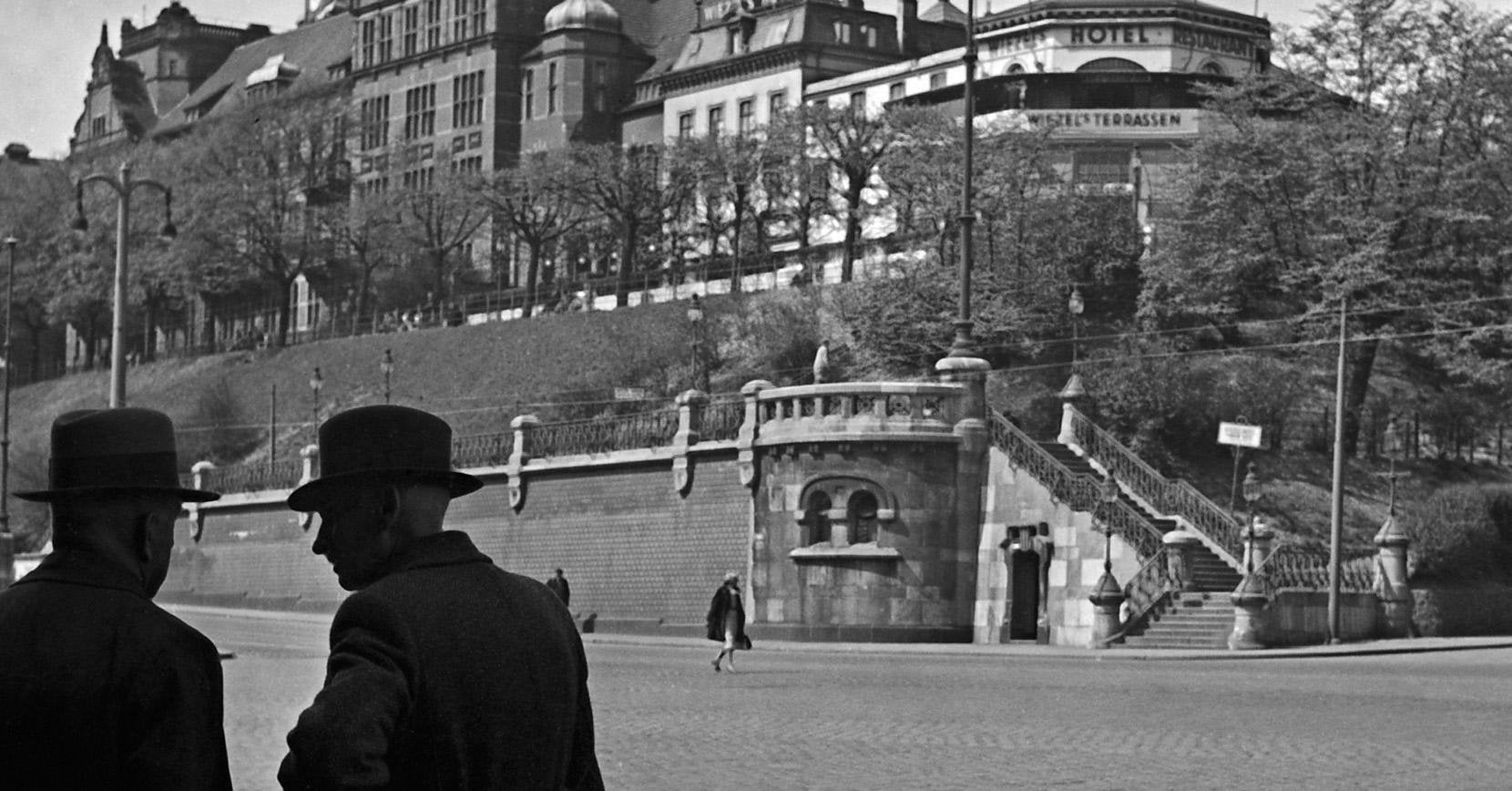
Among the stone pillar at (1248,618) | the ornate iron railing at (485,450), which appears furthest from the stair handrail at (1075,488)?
the ornate iron railing at (485,450)

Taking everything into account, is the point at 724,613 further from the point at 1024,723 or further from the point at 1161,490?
the point at 1161,490

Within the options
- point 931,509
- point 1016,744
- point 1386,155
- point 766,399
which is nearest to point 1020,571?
point 931,509

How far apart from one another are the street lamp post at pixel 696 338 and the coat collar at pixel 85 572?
55249 mm

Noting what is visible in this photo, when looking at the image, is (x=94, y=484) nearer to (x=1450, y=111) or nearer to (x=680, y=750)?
(x=680, y=750)

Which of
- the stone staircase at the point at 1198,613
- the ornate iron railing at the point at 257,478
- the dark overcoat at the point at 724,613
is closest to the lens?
the dark overcoat at the point at 724,613

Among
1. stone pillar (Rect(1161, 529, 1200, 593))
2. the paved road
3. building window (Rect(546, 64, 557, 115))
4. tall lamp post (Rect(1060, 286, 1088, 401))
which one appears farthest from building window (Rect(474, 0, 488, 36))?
the paved road

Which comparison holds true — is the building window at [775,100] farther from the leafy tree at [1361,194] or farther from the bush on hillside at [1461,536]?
the bush on hillside at [1461,536]

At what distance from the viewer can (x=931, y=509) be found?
49188mm

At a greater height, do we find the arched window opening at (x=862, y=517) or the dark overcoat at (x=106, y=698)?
the arched window opening at (x=862, y=517)

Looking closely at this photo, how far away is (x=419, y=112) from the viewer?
383 feet

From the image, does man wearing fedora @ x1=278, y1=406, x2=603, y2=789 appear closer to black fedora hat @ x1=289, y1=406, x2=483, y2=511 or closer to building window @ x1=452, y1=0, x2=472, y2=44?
black fedora hat @ x1=289, y1=406, x2=483, y2=511

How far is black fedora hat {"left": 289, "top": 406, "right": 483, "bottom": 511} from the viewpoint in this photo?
19.6ft

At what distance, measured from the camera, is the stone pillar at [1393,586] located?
4703cm

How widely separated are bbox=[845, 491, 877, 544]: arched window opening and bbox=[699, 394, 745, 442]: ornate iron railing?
14.8 ft
